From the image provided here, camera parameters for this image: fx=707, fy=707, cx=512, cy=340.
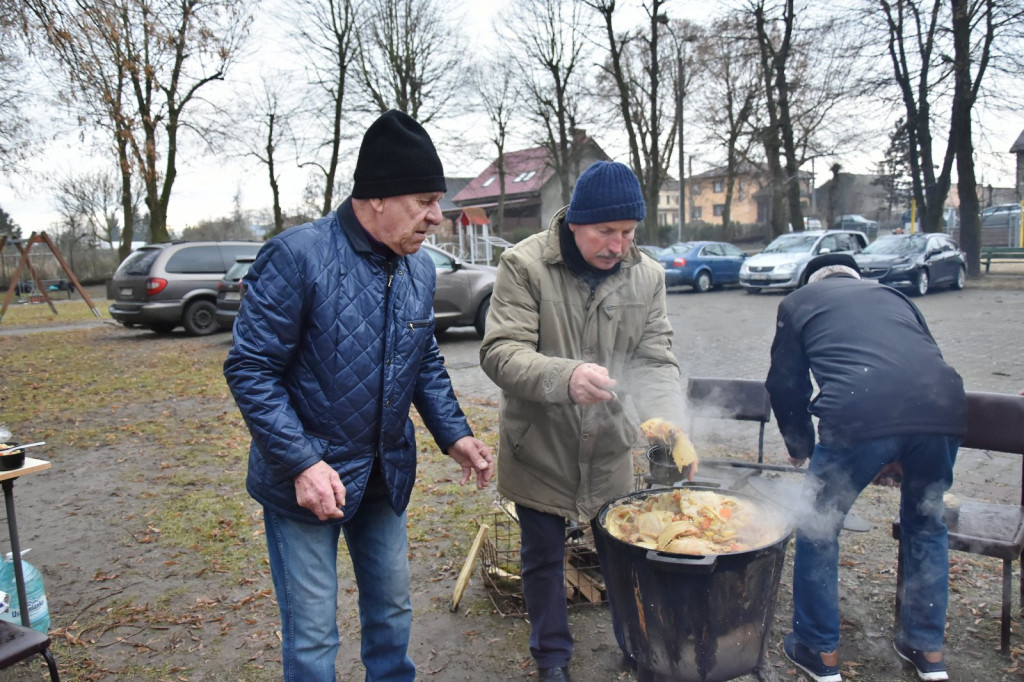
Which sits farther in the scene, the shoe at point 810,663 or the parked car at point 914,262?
the parked car at point 914,262

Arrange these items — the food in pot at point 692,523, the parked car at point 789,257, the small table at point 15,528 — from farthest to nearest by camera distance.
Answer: the parked car at point 789,257 < the small table at point 15,528 < the food in pot at point 692,523

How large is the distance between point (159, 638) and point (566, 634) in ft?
6.53

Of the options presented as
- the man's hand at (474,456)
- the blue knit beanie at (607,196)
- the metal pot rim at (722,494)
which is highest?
the blue knit beanie at (607,196)

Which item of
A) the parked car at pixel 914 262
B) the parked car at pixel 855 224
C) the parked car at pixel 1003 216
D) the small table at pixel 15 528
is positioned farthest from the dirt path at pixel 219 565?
the parked car at pixel 855 224

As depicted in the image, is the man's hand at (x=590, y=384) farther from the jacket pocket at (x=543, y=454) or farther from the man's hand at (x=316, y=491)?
the man's hand at (x=316, y=491)

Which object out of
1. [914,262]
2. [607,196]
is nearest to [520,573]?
[607,196]

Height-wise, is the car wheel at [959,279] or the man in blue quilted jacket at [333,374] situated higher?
the man in blue quilted jacket at [333,374]

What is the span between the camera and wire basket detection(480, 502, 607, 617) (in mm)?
3643

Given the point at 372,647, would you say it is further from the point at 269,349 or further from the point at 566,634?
the point at 269,349

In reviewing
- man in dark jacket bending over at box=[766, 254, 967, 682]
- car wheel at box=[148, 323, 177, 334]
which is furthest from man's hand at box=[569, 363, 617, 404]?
car wheel at box=[148, 323, 177, 334]

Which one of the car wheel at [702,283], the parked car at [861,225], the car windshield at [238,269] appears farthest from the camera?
the parked car at [861,225]

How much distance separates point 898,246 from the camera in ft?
58.7

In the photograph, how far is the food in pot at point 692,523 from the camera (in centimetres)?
235

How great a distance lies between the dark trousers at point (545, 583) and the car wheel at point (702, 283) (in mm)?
19043
